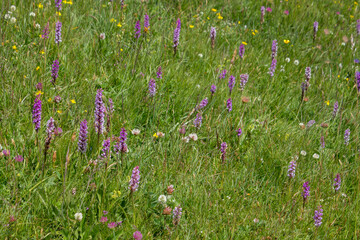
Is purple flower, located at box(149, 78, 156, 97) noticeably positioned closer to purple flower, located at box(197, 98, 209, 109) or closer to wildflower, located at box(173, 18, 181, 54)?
purple flower, located at box(197, 98, 209, 109)

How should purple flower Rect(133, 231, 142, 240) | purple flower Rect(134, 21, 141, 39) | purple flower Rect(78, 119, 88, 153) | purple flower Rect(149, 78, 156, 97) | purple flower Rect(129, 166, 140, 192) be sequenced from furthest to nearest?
purple flower Rect(134, 21, 141, 39)
purple flower Rect(149, 78, 156, 97)
purple flower Rect(78, 119, 88, 153)
purple flower Rect(129, 166, 140, 192)
purple flower Rect(133, 231, 142, 240)

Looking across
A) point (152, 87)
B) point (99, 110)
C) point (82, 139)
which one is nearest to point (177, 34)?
point (152, 87)

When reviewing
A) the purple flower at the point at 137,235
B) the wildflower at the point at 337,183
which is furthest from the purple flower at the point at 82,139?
the wildflower at the point at 337,183

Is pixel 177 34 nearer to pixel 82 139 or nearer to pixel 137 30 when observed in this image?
pixel 137 30

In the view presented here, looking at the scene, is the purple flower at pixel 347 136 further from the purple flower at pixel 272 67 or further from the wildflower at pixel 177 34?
the wildflower at pixel 177 34

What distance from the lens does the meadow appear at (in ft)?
6.72

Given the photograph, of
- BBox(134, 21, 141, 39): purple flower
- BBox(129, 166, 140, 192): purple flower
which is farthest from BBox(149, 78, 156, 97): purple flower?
BBox(129, 166, 140, 192): purple flower

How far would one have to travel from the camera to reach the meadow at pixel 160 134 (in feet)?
6.72

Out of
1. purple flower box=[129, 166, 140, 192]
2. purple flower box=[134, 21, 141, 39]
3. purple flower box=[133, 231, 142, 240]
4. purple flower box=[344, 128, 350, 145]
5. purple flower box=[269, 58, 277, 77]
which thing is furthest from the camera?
purple flower box=[269, 58, 277, 77]

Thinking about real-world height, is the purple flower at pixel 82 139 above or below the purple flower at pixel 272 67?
above

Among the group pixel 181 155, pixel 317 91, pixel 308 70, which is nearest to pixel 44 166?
pixel 181 155

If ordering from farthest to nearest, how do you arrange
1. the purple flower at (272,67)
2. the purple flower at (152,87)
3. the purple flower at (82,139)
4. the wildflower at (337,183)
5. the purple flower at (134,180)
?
the purple flower at (272,67) < the purple flower at (152,87) < the wildflower at (337,183) < the purple flower at (82,139) < the purple flower at (134,180)

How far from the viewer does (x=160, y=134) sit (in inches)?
99.2

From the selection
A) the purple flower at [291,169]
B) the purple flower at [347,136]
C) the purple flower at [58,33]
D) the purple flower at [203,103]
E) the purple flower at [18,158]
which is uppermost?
the purple flower at [58,33]
